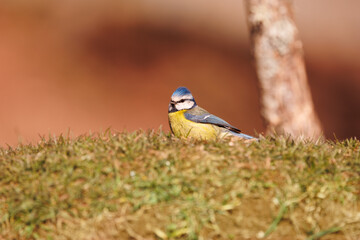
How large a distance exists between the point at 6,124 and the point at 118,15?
8.30 feet

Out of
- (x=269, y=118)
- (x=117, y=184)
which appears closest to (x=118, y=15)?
(x=269, y=118)

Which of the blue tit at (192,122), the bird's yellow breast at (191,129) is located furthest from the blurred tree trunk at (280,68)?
the bird's yellow breast at (191,129)

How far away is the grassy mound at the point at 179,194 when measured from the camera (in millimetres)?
2688

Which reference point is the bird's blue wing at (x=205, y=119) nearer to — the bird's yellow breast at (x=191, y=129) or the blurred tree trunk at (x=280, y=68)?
the bird's yellow breast at (x=191, y=129)

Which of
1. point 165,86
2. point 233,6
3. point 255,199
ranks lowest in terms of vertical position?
point 255,199

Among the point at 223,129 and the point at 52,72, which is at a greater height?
the point at 52,72

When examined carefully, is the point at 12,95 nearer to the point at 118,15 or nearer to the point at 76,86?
the point at 76,86

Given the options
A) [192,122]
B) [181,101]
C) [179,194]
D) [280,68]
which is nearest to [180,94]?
[181,101]

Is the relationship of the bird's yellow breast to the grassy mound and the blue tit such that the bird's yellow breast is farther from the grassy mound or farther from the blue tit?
the grassy mound

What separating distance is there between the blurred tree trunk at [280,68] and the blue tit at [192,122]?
0.90 meters

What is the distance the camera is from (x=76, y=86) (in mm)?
7219

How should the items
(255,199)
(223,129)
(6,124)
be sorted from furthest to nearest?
1. (6,124)
2. (223,129)
3. (255,199)

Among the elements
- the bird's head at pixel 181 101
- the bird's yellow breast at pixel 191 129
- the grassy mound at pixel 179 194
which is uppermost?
the bird's head at pixel 181 101

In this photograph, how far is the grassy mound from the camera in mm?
2688
